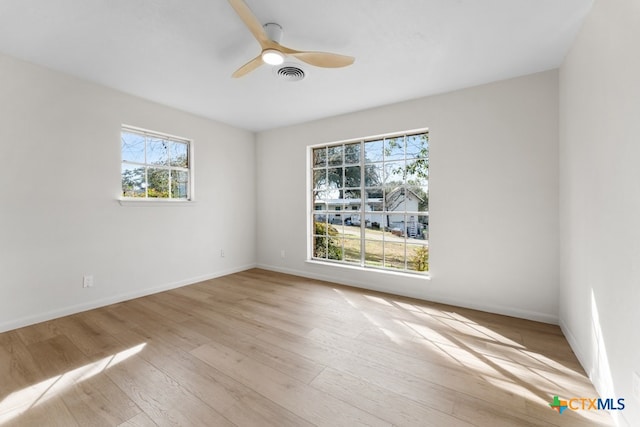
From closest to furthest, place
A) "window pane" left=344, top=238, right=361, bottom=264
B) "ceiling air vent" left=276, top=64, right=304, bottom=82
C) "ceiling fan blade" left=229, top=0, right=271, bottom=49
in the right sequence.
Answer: "ceiling fan blade" left=229, top=0, right=271, bottom=49 < "ceiling air vent" left=276, top=64, right=304, bottom=82 < "window pane" left=344, top=238, right=361, bottom=264

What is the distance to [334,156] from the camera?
431 centimetres

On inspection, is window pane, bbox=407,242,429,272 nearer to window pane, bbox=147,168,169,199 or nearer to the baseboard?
the baseboard

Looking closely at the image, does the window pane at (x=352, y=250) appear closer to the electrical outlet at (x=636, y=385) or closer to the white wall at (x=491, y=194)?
the white wall at (x=491, y=194)

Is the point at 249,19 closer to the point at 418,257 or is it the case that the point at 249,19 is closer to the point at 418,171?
the point at 418,171

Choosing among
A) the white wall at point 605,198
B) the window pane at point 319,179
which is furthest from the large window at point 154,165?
the white wall at point 605,198

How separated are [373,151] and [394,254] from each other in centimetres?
156

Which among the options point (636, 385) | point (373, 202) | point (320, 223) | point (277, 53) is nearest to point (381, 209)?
point (373, 202)

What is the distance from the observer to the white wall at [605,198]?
130cm

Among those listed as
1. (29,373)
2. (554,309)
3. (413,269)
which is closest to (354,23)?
(413,269)

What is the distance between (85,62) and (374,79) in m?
2.94

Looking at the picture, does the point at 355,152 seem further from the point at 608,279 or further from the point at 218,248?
the point at 608,279

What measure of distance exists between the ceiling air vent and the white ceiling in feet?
0.26

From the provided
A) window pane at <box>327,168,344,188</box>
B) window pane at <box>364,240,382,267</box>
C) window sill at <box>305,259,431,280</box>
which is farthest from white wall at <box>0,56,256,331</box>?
window pane at <box>364,240,382,267</box>

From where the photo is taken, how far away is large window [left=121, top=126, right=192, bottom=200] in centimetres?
340
